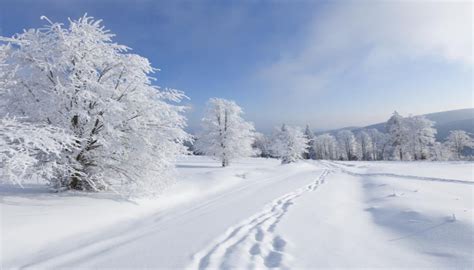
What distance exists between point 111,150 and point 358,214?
7.88m

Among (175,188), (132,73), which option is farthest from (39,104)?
(175,188)

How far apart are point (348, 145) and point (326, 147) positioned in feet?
41.7

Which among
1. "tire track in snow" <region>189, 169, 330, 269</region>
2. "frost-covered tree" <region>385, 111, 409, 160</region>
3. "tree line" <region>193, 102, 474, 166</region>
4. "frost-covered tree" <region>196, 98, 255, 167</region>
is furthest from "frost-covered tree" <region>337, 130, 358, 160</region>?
"tire track in snow" <region>189, 169, 330, 269</region>

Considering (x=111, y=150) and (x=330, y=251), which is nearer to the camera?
(x=330, y=251)

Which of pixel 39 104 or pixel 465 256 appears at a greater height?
pixel 39 104

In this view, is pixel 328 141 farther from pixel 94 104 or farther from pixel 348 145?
pixel 94 104

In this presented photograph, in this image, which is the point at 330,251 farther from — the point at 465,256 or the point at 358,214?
the point at 358,214

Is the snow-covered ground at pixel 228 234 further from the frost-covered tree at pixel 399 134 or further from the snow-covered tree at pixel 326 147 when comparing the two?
the snow-covered tree at pixel 326 147

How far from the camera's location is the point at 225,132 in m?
30.3

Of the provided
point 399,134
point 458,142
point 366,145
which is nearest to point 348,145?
point 366,145

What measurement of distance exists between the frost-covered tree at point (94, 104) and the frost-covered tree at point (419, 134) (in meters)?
54.1

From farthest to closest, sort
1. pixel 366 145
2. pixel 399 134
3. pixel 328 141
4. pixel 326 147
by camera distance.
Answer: pixel 326 147
pixel 328 141
pixel 366 145
pixel 399 134

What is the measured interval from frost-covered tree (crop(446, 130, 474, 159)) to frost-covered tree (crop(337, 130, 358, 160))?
2750 centimetres

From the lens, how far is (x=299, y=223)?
19.5 ft
